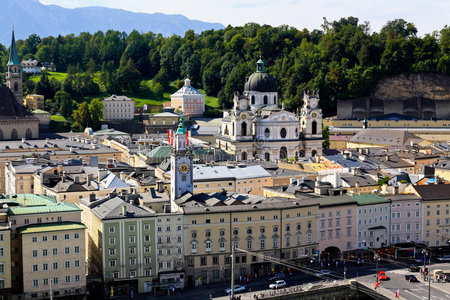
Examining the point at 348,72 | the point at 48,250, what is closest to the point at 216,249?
the point at 48,250

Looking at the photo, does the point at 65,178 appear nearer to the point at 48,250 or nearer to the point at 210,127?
the point at 48,250

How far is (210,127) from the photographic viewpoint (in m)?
110

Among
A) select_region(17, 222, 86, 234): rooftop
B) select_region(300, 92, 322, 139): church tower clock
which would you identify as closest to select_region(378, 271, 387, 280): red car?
select_region(17, 222, 86, 234): rooftop

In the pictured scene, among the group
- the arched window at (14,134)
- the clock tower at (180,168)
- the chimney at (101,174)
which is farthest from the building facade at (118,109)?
the clock tower at (180,168)

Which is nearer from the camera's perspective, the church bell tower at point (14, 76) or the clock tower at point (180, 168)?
the clock tower at point (180, 168)

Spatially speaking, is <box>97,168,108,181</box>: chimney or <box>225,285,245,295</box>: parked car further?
<box>97,168,108,181</box>: chimney

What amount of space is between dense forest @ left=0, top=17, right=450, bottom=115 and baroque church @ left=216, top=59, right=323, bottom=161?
80.4 feet

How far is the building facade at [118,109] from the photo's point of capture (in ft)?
395

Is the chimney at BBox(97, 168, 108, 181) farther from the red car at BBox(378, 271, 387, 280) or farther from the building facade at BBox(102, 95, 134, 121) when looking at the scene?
the building facade at BBox(102, 95, 134, 121)

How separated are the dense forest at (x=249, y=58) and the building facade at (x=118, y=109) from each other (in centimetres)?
1250

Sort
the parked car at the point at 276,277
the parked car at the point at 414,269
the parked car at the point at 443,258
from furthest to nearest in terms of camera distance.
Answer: the parked car at the point at 443,258 → the parked car at the point at 414,269 → the parked car at the point at 276,277

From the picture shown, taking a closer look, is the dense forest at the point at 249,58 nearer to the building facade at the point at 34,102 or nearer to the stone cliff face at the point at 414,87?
the stone cliff face at the point at 414,87

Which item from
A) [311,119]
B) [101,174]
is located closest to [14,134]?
[311,119]

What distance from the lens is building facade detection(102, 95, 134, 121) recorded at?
120312 mm
